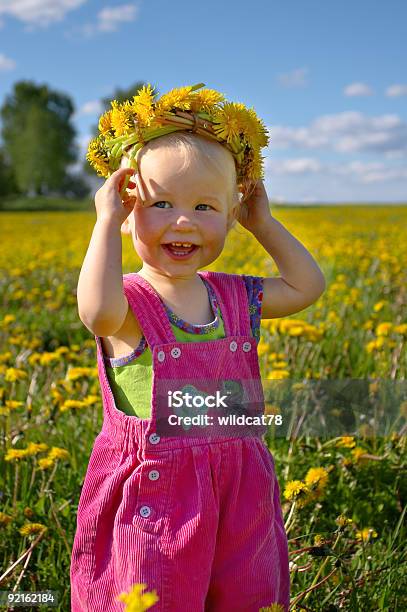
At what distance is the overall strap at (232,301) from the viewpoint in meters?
1.64

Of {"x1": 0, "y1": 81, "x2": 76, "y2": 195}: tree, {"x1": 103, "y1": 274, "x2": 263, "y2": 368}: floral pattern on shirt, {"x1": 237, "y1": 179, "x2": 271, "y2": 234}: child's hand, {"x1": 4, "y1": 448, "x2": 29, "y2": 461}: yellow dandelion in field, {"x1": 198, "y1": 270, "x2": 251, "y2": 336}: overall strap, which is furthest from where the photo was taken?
{"x1": 0, "y1": 81, "x2": 76, "y2": 195}: tree

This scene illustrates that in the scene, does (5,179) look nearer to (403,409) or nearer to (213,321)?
(403,409)

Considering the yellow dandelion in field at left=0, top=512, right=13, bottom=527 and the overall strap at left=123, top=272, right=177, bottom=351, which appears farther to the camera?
the yellow dandelion in field at left=0, top=512, right=13, bottom=527

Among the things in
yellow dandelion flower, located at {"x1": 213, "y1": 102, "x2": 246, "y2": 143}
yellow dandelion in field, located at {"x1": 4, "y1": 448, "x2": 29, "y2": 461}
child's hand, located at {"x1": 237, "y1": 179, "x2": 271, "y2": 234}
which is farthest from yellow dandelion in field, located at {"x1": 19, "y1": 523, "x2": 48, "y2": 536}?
yellow dandelion flower, located at {"x1": 213, "y1": 102, "x2": 246, "y2": 143}

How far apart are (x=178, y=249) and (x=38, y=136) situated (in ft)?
180

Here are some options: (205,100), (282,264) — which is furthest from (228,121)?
(282,264)

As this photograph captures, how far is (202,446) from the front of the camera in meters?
1.47

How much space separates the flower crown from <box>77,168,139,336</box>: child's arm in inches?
4.5

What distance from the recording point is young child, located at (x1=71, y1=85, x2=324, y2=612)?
4.72 feet

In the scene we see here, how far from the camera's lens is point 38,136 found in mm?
53781

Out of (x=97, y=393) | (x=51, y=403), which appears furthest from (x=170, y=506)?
(x=97, y=393)

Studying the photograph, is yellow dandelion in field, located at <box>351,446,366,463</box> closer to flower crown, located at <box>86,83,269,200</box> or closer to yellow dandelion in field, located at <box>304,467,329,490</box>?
yellow dandelion in field, located at <box>304,467,329,490</box>

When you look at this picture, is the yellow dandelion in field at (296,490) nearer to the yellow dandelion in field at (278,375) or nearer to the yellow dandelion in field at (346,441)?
the yellow dandelion in field at (346,441)

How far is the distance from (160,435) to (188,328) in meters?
0.23
